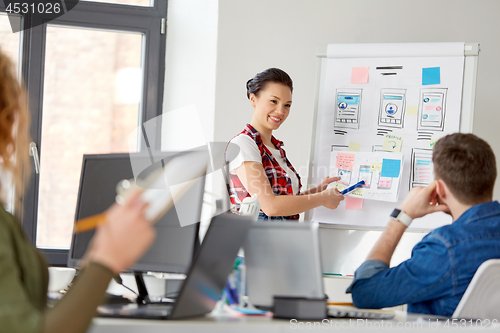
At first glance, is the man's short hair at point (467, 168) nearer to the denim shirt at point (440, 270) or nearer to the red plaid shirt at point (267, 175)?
the denim shirt at point (440, 270)

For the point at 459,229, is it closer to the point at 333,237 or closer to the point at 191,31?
the point at 333,237

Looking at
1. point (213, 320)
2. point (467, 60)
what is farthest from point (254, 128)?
point (213, 320)

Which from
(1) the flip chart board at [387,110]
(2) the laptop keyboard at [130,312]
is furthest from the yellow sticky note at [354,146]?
(2) the laptop keyboard at [130,312]

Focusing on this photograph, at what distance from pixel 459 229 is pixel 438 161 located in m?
0.23

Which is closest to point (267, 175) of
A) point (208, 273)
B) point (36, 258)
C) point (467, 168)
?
point (467, 168)

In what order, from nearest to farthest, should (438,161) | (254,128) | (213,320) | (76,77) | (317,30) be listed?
(213,320)
(438,161)
(254,128)
(317,30)
(76,77)

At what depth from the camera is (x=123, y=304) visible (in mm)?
1151

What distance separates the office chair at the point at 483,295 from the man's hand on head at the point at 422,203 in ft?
1.14

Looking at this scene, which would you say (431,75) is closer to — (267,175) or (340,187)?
(340,187)

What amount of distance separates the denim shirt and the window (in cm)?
233

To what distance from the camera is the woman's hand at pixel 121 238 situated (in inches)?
27.3

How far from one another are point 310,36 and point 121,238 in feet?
8.27

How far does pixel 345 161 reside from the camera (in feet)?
8.32

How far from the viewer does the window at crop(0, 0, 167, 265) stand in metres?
3.12
